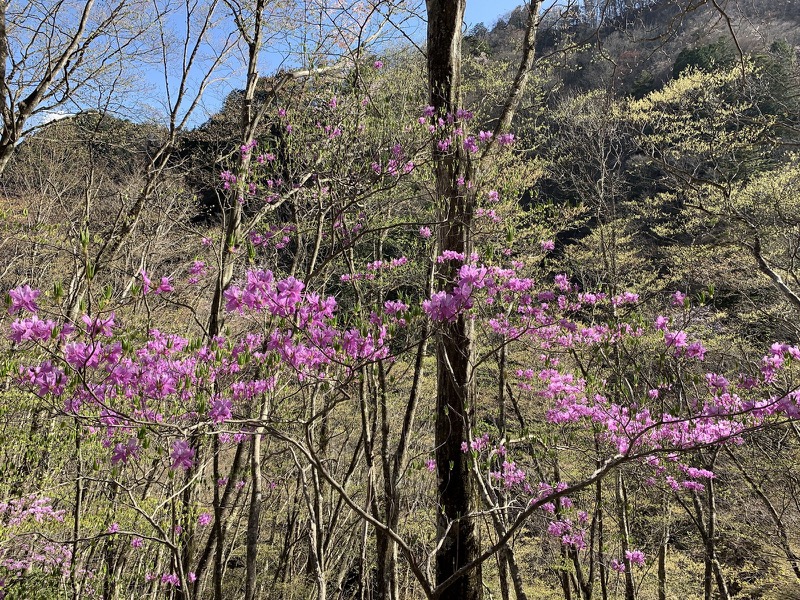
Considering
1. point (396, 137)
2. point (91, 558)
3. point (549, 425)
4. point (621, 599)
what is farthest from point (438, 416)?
point (621, 599)

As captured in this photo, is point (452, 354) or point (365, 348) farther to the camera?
point (452, 354)

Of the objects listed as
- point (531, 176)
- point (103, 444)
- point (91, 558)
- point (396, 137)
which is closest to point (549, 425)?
point (531, 176)

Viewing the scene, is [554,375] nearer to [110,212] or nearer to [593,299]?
[593,299]

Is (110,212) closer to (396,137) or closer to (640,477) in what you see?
(396,137)

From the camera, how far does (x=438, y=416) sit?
10.1 ft

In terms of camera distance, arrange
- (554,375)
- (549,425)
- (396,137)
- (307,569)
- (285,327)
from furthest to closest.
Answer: (307,569) < (549,425) < (554,375) < (396,137) < (285,327)

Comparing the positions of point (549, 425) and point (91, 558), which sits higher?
point (549, 425)

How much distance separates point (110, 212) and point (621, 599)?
1337cm

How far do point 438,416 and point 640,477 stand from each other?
4.72 m

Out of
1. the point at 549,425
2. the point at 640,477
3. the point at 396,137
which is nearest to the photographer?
the point at 396,137

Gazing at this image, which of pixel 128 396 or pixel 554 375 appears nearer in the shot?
pixel 128 396

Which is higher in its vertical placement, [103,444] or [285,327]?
[285,327]

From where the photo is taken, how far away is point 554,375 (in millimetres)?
5652

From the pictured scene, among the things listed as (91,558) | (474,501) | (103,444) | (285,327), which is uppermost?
(285,327)
